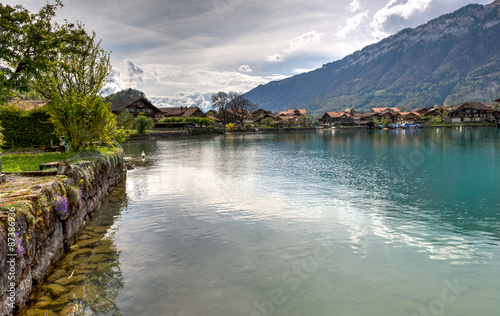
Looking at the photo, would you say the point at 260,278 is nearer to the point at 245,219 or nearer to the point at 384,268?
the point at 384,268

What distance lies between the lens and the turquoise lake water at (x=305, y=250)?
922 centimetres

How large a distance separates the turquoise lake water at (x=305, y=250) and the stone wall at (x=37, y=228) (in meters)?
1.66

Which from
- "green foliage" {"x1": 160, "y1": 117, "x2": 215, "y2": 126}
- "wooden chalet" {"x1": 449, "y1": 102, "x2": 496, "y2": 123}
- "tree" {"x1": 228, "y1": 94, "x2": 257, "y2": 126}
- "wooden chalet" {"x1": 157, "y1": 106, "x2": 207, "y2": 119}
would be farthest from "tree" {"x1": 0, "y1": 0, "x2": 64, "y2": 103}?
"wooden chalet" {"x1": 449, "y1": 102, "x2": 496, "y2": 123}

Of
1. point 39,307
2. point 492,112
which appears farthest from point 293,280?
point 492,112

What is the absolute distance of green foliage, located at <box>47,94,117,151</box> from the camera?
78.0 ft

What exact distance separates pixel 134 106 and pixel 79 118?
123348mm

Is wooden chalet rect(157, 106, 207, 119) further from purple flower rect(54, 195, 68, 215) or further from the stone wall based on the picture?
purple flower rect(54, 195, 68, 215)

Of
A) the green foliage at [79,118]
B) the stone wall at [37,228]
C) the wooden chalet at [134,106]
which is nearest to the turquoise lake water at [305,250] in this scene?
the stone wall at [37,228]

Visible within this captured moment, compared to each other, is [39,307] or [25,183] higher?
[25,183]

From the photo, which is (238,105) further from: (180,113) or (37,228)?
(37,228)

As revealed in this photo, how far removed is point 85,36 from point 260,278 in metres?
28.8

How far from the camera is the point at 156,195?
76.6ft

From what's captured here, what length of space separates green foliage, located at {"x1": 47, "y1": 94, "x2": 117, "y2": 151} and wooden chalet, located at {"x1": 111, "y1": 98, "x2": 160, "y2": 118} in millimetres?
116889

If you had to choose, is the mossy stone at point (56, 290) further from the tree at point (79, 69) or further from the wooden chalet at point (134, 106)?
the wooden chalet at point (134, 106)
